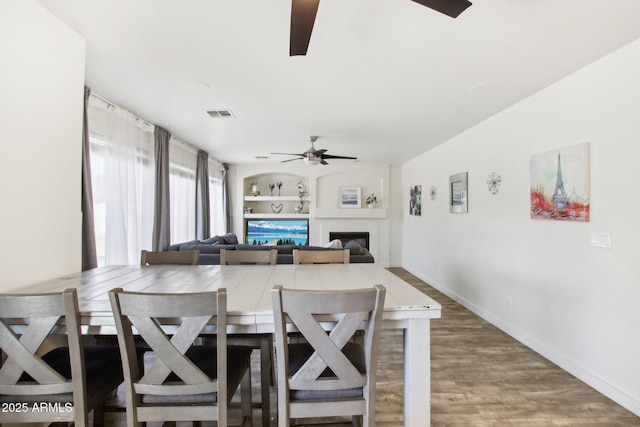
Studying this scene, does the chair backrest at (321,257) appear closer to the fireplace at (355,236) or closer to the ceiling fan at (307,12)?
the ceiling fan at (307,12)

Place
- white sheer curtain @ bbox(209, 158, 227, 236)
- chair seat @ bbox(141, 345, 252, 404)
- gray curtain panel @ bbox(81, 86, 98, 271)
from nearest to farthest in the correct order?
chair seat @ bbox(141, 345, 252, 404) < gray curtain panel @ bbox(81, 86, 98, 271) < white sheer curtain @ bbox(209, 158, 227, 236)

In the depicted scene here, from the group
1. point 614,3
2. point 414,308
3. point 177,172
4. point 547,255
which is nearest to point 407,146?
point 547,255

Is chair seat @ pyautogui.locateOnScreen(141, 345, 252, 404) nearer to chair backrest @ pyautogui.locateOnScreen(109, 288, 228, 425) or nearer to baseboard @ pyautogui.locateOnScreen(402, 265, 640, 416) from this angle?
chair backrest @ pyautogui.locateOnScreen(109, 288, 228, 425)

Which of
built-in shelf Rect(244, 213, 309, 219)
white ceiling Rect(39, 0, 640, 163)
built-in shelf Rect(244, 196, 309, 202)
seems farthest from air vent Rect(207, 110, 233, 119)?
built-in shelf Rect(244, 213, 309, 219)

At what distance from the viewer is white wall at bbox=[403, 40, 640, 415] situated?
6.53 feet

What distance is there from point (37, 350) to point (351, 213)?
6.05 metres

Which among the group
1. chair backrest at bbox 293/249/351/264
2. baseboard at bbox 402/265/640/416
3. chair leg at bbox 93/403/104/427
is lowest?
baseboard at bbox 402/265/640/416

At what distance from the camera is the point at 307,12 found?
1361 millimetres

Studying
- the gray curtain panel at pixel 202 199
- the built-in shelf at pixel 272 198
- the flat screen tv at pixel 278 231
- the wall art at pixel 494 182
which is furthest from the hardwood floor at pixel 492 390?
the built-in shelf at pixel 272 198

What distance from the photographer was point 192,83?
263 centimetres

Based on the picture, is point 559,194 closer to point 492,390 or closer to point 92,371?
point 492,390

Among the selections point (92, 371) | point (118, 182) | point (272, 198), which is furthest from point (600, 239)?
point (272, 198)

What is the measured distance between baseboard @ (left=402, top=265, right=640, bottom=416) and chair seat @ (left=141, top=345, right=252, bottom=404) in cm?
252

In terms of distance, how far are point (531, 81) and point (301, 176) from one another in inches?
205
